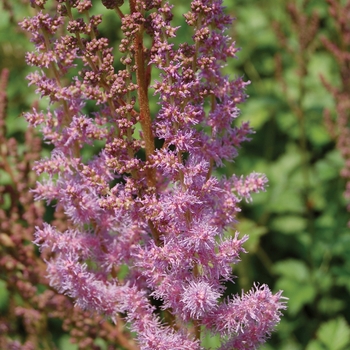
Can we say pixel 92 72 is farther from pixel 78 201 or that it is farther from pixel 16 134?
pixel 16 134

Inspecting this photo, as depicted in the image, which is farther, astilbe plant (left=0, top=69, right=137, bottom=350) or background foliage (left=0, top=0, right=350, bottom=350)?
background foliage (left=0, top=0, right=350, bottom=350)

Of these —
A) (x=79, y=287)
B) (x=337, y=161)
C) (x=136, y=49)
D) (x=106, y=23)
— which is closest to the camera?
(x=136, y=49)

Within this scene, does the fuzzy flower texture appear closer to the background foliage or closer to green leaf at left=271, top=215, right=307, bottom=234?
the background foliage

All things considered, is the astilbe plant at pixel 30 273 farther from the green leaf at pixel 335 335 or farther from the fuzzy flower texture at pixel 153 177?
the green leaf at pixel 335 335

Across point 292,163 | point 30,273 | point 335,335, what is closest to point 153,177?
point 30,273

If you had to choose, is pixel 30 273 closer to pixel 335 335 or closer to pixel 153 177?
pixel 153 177

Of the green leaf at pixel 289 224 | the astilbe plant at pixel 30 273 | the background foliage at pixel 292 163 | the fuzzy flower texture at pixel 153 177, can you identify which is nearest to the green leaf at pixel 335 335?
the background foliage at pixel 292 163

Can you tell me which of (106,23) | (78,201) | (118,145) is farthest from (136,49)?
(106,23)

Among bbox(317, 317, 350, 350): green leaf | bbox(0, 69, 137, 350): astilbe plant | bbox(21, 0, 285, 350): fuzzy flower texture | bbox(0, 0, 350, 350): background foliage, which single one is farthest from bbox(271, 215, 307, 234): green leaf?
bbox(21, 0, 285, 350): fuzzy flower texture
